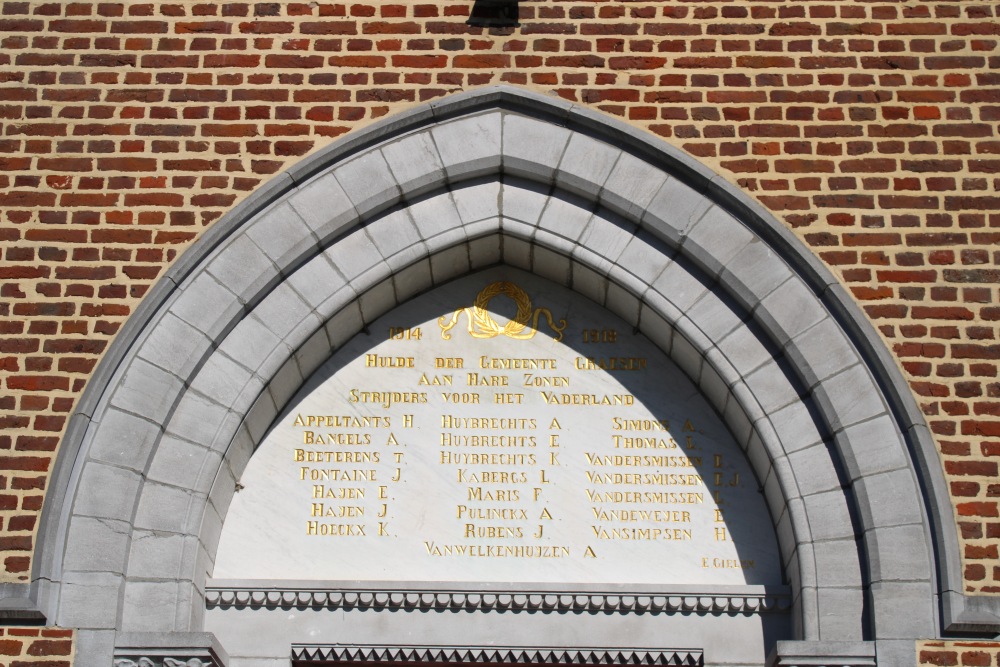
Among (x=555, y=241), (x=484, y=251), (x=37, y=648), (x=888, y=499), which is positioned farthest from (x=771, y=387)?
(x=37, y=648)

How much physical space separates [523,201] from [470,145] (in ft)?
1.40

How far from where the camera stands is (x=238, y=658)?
26.0ft

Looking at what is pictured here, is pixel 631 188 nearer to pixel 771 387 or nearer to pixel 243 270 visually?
pixel 771 387

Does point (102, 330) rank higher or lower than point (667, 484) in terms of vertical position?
higher

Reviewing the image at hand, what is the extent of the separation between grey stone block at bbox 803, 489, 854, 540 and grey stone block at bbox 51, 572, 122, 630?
11.4 ft

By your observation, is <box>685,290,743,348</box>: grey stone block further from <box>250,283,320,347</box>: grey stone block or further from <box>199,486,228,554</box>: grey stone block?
<box>199,486,228,554</box>: grey stone block

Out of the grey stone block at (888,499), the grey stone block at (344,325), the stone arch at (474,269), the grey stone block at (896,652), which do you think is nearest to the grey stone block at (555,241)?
the stone arch at (474,269)

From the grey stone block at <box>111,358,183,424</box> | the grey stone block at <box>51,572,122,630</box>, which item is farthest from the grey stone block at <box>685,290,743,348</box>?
the grey stone block at <box>51,572,122,630</box>

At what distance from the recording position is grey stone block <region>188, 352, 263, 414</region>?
26.6 feet

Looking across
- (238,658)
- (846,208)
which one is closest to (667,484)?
(846,208)

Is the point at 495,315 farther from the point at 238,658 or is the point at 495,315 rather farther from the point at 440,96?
the point at 238,658

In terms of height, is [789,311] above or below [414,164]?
below

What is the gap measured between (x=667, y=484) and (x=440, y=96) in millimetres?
2494

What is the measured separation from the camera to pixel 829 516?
779 cm
